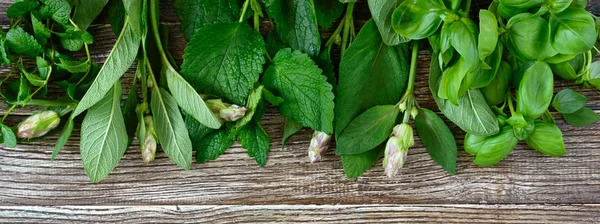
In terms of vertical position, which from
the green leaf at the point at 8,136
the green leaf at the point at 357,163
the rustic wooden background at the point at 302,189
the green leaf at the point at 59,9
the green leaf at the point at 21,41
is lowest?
the rustic wooden background at the point at 302,189

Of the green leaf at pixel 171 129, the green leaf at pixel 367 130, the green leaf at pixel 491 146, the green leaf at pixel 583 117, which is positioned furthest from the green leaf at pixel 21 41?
the green leaf at pixel 583 117

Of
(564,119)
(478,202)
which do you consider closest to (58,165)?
(478,202)

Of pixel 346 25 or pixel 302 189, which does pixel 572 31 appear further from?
pixel 302 189

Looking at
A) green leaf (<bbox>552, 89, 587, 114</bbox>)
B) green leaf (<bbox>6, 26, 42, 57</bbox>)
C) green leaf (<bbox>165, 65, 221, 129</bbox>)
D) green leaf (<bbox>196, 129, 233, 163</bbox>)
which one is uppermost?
green leaf (<bbox>6, 26, 42, 57</bbox>)

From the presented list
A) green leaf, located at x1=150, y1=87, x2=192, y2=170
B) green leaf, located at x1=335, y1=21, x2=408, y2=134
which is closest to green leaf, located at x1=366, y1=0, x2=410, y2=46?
green leaf, located at x1=335, y1=21, x2=408, y2=134

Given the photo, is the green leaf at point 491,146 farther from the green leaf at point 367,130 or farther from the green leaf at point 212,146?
the green leaf at point 212,146

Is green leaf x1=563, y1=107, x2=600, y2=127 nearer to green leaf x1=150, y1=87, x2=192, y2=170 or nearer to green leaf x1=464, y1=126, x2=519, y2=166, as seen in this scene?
green leaf x1=464, y1=126, x2=519, y2=166
